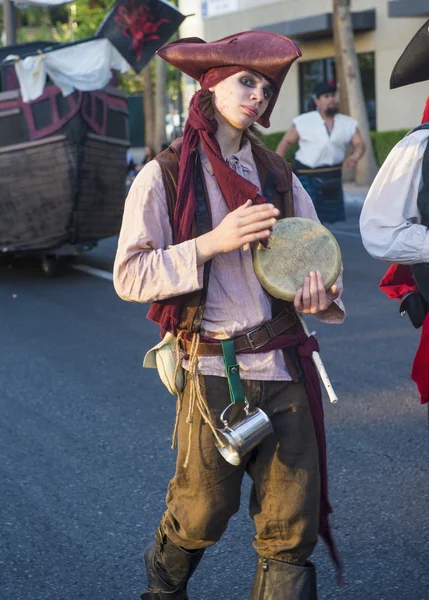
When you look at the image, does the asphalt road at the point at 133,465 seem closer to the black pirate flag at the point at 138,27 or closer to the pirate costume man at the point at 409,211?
the pirate costume man at the point at 409,211

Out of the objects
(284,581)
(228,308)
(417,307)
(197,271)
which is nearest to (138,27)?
(417,307)

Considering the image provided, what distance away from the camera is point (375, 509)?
4695 millimetres

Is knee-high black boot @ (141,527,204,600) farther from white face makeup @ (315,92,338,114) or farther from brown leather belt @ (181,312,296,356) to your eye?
white face makeup @ (315,92,338,114)

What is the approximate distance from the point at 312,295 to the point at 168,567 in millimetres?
967

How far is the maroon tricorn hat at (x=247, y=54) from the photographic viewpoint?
3.07 metres

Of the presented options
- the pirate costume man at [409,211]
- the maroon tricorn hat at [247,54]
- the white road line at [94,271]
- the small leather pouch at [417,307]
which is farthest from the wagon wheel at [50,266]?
the maroon tricorn hat at [247,54]

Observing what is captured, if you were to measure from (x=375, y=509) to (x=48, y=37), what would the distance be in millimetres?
55835

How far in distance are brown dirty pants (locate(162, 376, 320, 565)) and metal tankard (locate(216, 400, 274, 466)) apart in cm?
8

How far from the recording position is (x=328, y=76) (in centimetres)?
3088

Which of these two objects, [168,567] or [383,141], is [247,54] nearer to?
[168,567]

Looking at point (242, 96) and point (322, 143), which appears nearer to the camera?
point (242, 96)

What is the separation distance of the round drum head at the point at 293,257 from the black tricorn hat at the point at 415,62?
1.08 meters

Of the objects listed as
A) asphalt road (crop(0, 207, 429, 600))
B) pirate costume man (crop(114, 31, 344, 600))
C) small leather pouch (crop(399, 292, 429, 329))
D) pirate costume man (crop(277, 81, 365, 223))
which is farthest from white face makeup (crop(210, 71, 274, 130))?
pirate costume man (crop(277, 81, 365, 223))

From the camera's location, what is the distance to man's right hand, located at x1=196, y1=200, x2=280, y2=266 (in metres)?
2.87
